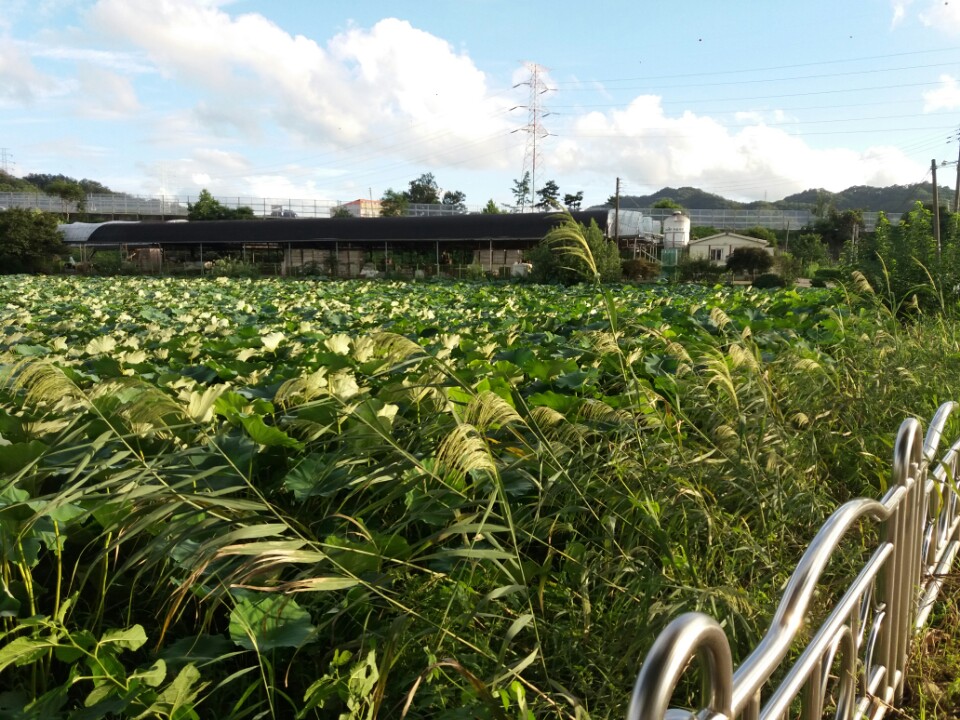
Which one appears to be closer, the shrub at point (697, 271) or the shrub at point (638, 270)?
the shrub at point (638, 270)

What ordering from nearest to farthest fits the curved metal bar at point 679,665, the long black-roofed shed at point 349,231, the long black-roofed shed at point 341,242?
1. the curved metal bar at point 679,665
2. the long black-roofed shed at point 349,231
3. the long black-roofed shed at point 341,242

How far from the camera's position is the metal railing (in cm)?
96

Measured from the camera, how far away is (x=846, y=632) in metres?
1.67

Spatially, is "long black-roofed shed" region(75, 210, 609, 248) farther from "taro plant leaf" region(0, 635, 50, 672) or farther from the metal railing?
"taro plant leaf" region(0, 635, 50, 672)

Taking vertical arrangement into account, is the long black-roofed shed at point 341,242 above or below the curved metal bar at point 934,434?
above

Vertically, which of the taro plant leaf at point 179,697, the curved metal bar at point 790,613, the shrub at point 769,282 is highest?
the shrub at point 769,282

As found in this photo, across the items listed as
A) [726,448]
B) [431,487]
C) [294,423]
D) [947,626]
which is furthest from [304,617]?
[947,626]

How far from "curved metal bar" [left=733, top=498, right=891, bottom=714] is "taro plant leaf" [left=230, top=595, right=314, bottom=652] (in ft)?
2.74

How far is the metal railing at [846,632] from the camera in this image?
959 millimetres

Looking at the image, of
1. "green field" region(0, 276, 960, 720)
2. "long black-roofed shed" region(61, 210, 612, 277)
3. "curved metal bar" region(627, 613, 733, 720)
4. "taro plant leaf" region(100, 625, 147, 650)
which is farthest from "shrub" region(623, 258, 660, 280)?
"curved metal bar" region(627, 613, 733, 720)

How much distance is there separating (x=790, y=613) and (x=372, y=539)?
2.82ft

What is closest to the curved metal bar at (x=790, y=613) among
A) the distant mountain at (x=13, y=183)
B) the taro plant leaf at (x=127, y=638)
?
the taro plant leaf at (x=127, y=638)

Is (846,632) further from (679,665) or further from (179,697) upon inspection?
(179,697)

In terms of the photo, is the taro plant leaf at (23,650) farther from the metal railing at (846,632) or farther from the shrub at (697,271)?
the shrub at (697,271)
